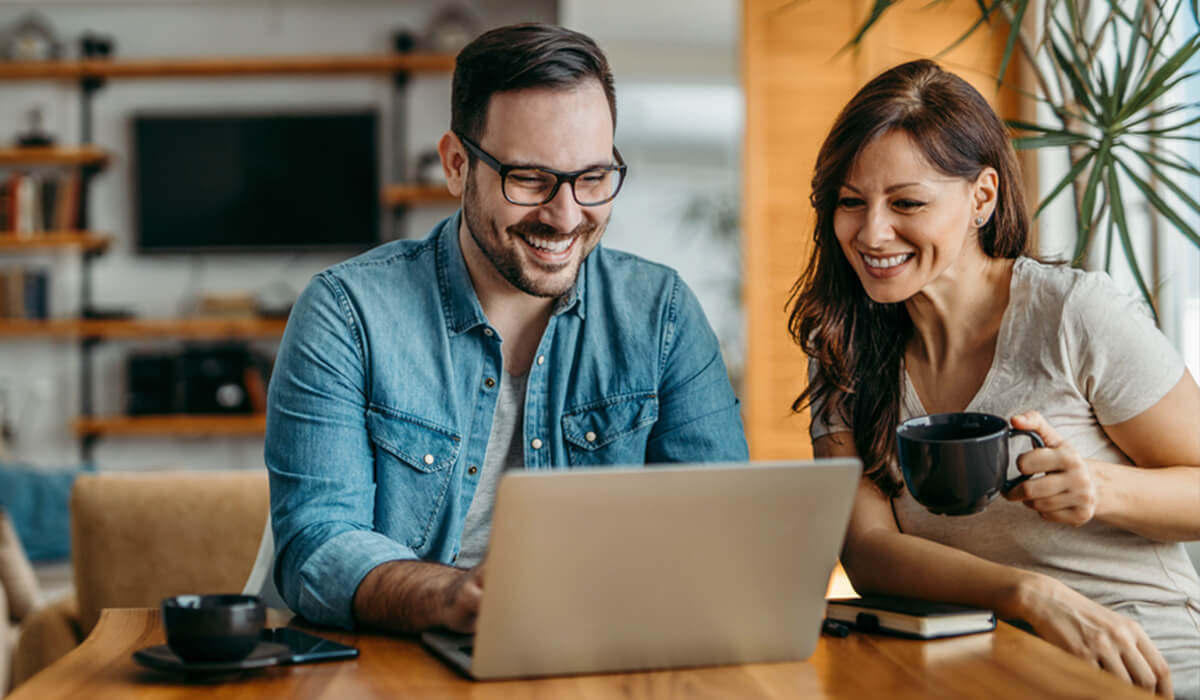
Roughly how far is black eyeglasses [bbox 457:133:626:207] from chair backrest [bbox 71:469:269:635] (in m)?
1.00

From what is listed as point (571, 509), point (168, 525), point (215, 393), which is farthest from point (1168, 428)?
point (215, 393)

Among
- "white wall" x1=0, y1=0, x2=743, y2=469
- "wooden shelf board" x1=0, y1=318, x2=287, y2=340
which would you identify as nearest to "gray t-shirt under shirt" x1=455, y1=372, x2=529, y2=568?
"wooden shelf board" x1=0, y1=318, x2=287, y2=340

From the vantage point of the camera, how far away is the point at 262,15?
5.39m

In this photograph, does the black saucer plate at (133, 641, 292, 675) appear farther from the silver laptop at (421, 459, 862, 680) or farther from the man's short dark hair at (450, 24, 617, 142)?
the man's short dark hair at (450, 24, 617, 142)

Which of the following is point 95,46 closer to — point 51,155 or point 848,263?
point 51,155

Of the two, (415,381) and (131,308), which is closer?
(415,381)

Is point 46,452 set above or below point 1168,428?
below

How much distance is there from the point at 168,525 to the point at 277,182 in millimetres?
3448

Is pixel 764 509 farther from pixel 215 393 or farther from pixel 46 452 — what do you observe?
pixel 46 452

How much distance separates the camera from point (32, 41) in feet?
17.3

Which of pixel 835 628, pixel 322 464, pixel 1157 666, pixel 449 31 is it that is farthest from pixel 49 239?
pixel 1157 666

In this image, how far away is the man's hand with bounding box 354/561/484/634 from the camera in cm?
101

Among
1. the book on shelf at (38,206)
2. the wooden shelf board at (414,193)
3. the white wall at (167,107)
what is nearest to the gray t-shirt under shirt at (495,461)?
A: the wooden shelf board at (414,193)

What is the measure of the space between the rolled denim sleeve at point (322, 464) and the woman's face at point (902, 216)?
65 cm
